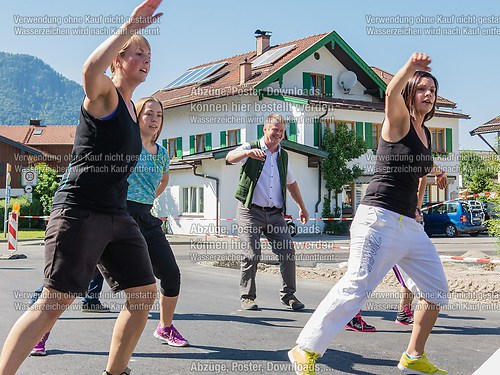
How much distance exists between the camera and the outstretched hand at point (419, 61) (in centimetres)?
410

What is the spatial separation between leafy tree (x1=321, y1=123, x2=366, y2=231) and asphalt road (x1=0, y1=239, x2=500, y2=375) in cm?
2432

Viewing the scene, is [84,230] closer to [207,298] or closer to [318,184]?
[207,298]

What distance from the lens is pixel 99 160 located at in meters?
3.67

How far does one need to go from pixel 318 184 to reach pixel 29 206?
66.7 feet

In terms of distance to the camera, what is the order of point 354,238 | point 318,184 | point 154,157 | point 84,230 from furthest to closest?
1. point 318,184
2. point 154,157
3. point 354,238
4. point 84,230

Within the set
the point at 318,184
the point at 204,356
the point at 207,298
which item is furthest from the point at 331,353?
the point at 318,184

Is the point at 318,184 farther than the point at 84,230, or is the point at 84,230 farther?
the point at 318,184

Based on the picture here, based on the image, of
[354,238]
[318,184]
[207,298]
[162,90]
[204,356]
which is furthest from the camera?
[162,90]

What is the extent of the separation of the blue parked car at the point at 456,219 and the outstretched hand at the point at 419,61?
27074 mm

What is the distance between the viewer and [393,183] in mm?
4707

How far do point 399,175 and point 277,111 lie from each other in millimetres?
31130

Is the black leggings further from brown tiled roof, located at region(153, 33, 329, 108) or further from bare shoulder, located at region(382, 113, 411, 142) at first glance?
brown tiled roof, located at region(153, 33, 329, 108)

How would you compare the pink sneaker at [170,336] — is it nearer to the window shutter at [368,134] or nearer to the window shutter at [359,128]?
the window shutter at [359,128]

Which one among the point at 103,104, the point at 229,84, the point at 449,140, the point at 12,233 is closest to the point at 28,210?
the point at 229,84
